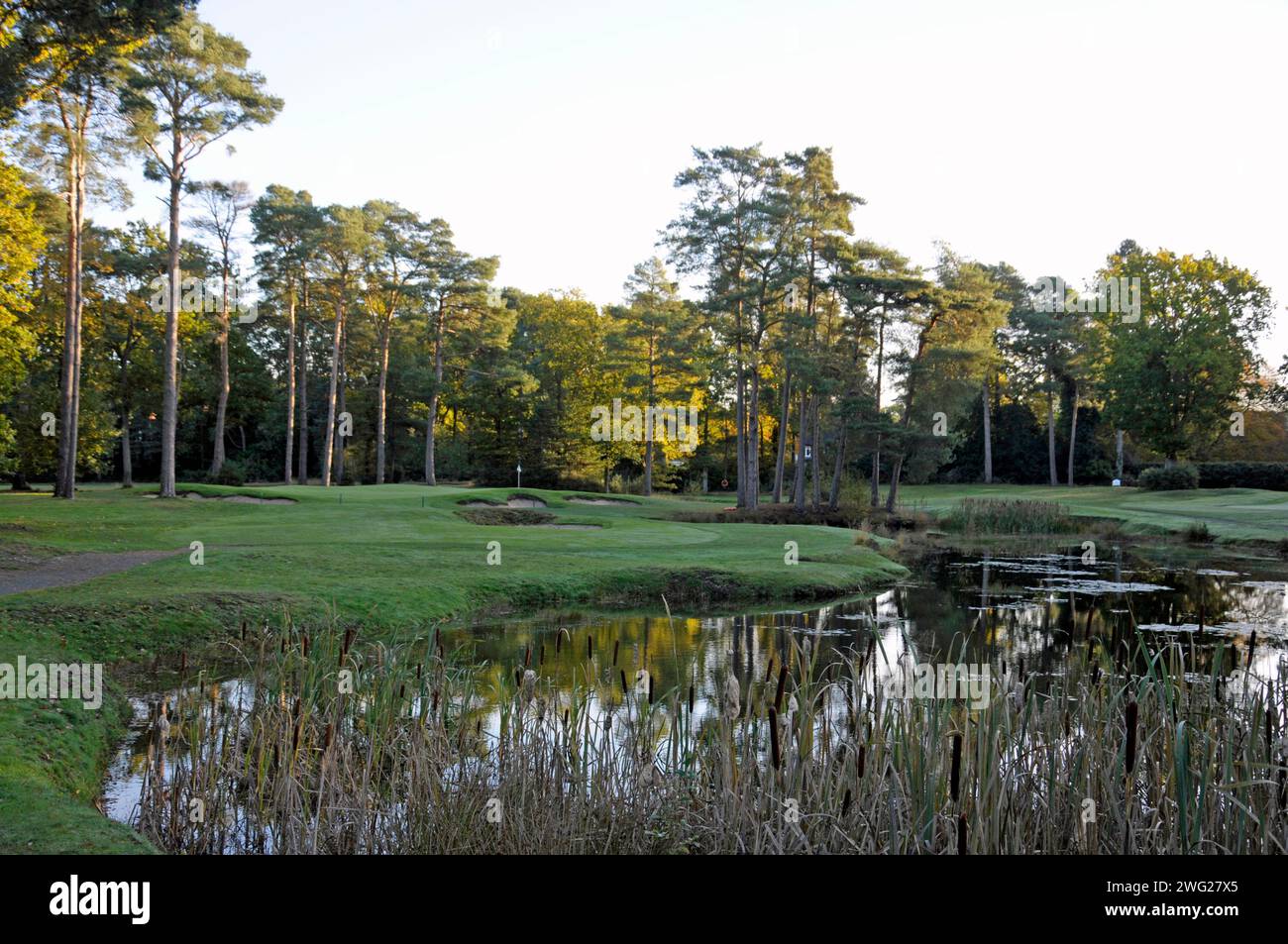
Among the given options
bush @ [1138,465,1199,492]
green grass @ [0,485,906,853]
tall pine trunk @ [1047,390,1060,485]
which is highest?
tall pine trunk @ [1047,390,1060,485]

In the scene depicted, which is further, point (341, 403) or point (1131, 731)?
point (341, 403)

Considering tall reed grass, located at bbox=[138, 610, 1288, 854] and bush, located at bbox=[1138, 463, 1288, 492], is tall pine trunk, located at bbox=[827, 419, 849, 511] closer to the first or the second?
bush, located at bbox=[1138, 463, 1288, 492]

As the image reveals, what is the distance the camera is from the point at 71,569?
14.3 metres

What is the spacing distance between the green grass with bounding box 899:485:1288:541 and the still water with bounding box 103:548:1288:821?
29.2 feet

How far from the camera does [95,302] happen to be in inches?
1619

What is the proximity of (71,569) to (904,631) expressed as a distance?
12.8 m

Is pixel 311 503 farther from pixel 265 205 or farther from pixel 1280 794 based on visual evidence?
pixel 1280 794

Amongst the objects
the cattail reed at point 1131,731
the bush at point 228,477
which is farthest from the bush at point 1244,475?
the cattail reed at point 1131,731

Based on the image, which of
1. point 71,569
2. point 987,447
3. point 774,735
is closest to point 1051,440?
point 987,447

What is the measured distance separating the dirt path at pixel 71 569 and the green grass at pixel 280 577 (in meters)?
0.44

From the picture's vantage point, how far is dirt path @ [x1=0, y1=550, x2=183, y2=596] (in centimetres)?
1274

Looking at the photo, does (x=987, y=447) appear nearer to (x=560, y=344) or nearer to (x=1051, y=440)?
(x=1051, y=440)

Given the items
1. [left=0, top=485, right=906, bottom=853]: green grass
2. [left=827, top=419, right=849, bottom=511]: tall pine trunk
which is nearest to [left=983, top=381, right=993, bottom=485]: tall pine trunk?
[left=827, top=419, right=849, bottom=511]: tall pine trunk
